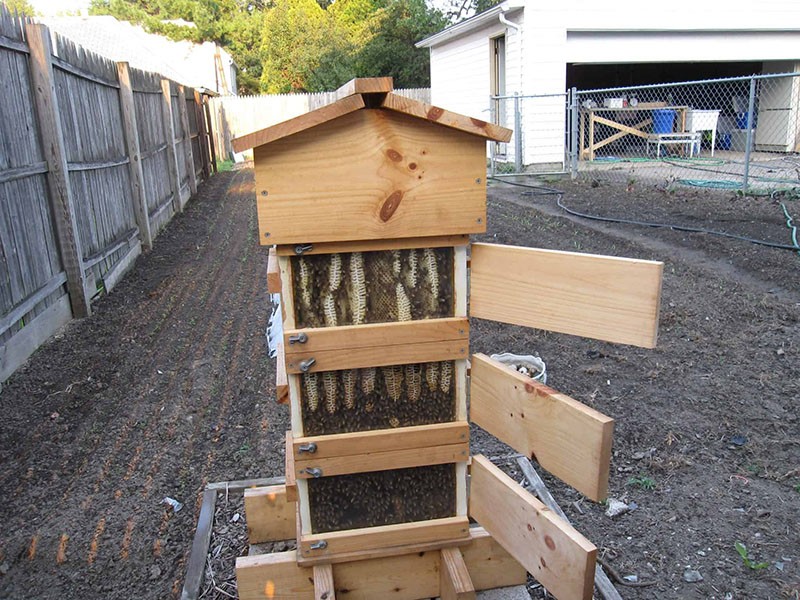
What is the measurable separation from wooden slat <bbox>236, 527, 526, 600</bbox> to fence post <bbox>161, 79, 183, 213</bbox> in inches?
412

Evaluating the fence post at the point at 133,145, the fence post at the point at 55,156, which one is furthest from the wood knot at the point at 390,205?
the fence post at the point at 133,145

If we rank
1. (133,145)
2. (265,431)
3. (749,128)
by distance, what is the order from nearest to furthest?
(265,431) → (133,145) → (749,128)

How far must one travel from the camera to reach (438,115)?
182 cm

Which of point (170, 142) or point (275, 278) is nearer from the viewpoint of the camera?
point (275, 278)

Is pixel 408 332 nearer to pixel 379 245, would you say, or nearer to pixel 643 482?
pixel 379 245

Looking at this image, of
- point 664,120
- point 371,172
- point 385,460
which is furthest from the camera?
point 664,120

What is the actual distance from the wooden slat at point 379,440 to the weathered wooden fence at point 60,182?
344cm

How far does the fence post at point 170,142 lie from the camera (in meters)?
11.6

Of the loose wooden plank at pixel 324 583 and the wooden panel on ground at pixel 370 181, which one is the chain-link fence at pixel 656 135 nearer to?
the wooden panel on ground at pixel 370 181

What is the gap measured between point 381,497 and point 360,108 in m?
1.18

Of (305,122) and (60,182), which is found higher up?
(305,122)

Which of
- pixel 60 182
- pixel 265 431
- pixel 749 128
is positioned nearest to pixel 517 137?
pixel 749 128

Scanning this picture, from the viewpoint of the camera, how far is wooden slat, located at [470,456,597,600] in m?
1.59

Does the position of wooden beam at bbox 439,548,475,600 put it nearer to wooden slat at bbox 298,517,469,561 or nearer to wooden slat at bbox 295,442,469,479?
wooden slat at bbox 298,517,469,561
